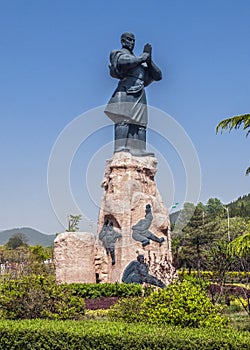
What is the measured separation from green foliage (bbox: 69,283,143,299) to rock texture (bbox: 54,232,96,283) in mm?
1229

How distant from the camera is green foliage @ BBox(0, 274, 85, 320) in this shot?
7805 mm

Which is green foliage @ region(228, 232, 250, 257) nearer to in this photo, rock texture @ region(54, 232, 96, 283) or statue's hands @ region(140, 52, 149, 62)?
rock texture @ region(54, 232, 96, 283)

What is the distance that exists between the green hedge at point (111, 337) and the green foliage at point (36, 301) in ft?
5.21

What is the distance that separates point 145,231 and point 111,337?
10298 mm

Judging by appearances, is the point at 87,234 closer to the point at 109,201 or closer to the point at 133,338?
the point at 109,201

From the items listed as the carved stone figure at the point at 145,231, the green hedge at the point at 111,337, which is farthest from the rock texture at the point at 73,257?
the green hedge at the point at 111,337

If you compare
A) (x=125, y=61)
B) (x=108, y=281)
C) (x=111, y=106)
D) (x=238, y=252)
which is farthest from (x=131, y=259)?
(x=238, y=252)

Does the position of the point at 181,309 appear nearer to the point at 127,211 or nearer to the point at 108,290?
the point at 108,290

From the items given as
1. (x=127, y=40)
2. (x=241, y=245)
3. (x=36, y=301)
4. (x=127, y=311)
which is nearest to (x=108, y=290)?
(x=36, y=301)

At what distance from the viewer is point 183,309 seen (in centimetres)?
654

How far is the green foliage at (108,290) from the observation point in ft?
45.6

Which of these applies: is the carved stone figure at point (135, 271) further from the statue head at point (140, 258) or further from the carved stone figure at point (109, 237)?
the carved stone figure at point (109, 237)

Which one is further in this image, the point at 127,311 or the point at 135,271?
the point at 135,271

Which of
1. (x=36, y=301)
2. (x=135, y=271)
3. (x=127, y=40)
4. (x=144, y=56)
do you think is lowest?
(x=36, y=301)
